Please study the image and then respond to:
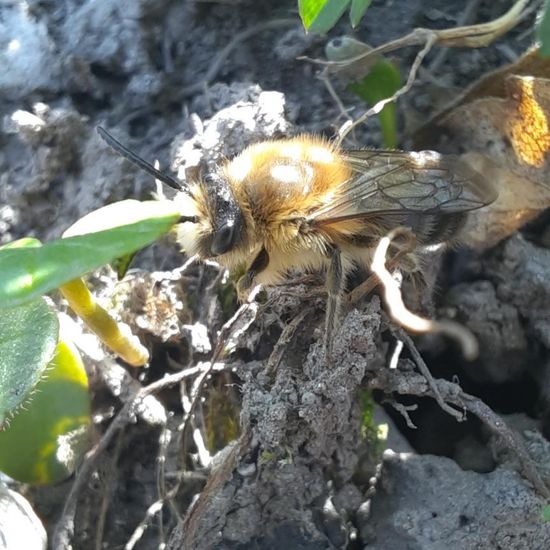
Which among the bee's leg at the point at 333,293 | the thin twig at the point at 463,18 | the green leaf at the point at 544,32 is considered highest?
the green leaf at the point at 544,32

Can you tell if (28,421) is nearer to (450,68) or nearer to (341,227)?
(341,227)

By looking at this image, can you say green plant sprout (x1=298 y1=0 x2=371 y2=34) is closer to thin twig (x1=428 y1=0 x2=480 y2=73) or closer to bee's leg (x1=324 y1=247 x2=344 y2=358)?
bee's leg (x1=324 y1=247 x2=344 y2=358)

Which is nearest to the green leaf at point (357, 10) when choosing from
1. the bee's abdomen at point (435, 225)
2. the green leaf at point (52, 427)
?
the bee's abdomen at point (435, 225)

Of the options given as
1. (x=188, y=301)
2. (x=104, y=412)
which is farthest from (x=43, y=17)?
(x=104, y=412)

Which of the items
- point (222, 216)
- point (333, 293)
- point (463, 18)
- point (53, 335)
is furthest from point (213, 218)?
point (463, 18)

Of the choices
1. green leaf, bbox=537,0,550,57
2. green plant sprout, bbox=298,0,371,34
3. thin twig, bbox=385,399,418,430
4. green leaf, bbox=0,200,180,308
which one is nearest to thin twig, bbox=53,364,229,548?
thin twig, bbox=385,399,418,430

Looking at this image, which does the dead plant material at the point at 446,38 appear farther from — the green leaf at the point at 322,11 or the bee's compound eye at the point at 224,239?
the bee's compound eye at the point at 224,239
